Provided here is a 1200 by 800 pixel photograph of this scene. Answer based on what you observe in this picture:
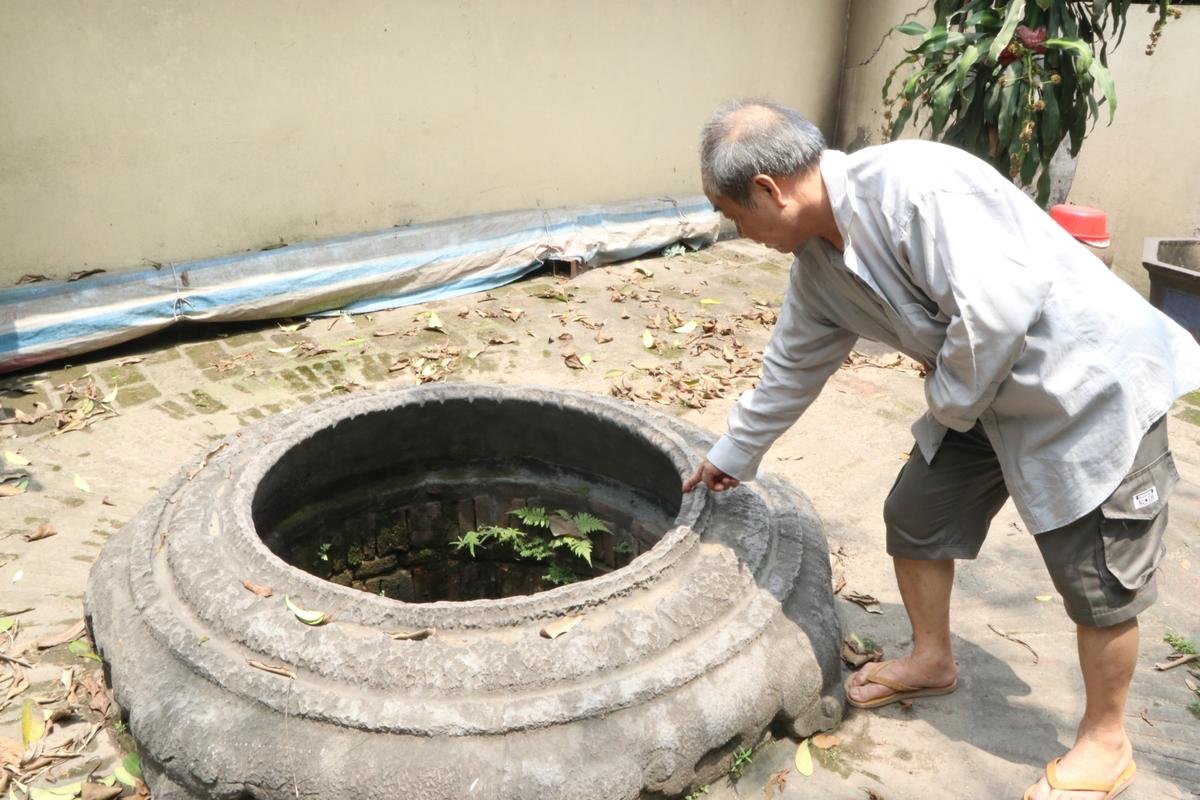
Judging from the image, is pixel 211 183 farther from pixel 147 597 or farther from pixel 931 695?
pixel 931 695

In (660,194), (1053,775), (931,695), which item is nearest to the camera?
(1053,775)

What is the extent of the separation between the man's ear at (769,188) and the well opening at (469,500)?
107cm

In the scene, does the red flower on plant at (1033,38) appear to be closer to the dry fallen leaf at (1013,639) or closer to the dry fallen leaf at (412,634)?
the dry fallen leaf at (1013,639)

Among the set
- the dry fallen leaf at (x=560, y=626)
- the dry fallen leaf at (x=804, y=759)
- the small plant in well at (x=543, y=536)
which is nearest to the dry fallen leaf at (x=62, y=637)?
the small plant in well at (x=543, y=536)

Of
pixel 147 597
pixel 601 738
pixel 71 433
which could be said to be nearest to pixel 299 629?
pixel 147 597

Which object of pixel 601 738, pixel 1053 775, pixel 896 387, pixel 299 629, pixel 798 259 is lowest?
pixel 896 387

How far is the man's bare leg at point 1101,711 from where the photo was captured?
7.33 ft

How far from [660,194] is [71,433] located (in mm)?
4739

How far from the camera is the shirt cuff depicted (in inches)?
104

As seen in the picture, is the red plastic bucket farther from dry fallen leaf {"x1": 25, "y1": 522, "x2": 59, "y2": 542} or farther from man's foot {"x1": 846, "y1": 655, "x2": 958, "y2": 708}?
dry fallen leaf {"x1": 25, "y1": 522, "x2": 59, "y2": 542}

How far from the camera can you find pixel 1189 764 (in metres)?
2.45

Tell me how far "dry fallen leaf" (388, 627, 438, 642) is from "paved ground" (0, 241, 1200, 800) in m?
0.81

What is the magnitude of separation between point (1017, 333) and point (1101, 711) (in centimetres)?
105

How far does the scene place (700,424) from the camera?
4.66 metres
